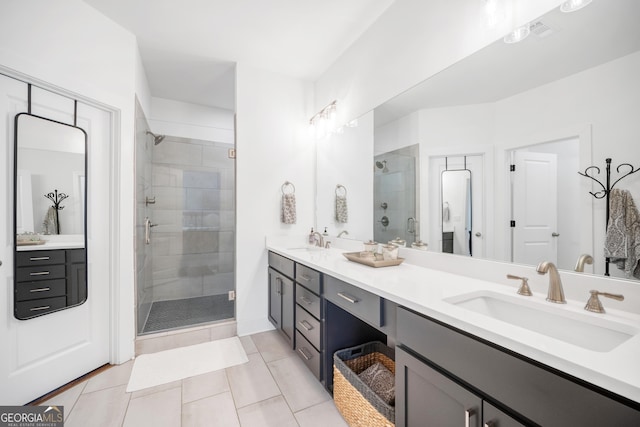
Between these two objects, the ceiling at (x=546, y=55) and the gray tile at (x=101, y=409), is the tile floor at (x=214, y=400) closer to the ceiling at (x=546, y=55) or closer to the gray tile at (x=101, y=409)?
the gray tile at (x=101, y=409)

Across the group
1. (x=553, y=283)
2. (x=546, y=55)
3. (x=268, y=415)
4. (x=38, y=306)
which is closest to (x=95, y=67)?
(x=38, y=306)

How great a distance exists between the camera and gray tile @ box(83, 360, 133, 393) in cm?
185

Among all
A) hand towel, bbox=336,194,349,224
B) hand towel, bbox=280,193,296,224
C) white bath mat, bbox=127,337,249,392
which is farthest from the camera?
hand towel, bbox=280,193,296,224

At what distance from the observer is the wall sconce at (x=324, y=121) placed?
2.64m

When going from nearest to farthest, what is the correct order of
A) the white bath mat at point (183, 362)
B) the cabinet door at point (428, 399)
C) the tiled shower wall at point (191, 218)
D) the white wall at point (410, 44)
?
the cabinet door at point (428, 399), the white wall at point (410, 44), the white bath mat at point (183, 362), the tiled shower wall at point (191, 218)

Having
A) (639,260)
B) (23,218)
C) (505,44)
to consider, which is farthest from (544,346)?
(23,218)

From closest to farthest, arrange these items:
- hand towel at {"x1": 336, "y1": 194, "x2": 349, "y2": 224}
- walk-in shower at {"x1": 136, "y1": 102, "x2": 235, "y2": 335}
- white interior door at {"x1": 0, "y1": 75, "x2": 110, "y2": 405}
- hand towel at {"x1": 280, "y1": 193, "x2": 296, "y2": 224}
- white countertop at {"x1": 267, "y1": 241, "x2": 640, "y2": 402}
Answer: white countertop at {"x1": 267, "y1": 241, "x2": 640, "y2": 402}
white interior door at {"x1": 0, "y1": 75, "x2": 110, "y2": 405}
hand towel at {"x1": 336, "y1": 194, "x2": 349, "y2": 224}
hand towel at {"x1": 280, "y1": 193, "x2": 296, "y2": 224}
walk-in shower at {"x1": 136, "y1": 102, "x2": 235, "y2": 335}

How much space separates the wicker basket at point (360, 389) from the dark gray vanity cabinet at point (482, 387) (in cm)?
16

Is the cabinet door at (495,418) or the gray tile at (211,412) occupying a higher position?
the cabinet door at (495,418)

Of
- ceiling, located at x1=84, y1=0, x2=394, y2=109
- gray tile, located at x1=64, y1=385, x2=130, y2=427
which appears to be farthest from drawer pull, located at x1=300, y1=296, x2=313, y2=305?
ceiling, located at x1=84, y1=0, x2=394, y2=109

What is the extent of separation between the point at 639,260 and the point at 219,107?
4.02m

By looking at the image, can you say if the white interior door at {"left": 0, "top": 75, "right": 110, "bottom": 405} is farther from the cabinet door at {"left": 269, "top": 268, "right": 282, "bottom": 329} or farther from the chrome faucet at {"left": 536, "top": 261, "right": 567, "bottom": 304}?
the chrome faucet at {"left": 536, "top": 261, "right": 567, "bottom": 304}

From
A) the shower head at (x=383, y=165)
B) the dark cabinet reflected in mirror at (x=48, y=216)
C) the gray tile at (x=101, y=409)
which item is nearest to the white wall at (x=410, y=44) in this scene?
the shower head at (x=383, y=165)

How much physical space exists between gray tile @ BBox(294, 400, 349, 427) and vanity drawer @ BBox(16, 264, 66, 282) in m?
1.77
